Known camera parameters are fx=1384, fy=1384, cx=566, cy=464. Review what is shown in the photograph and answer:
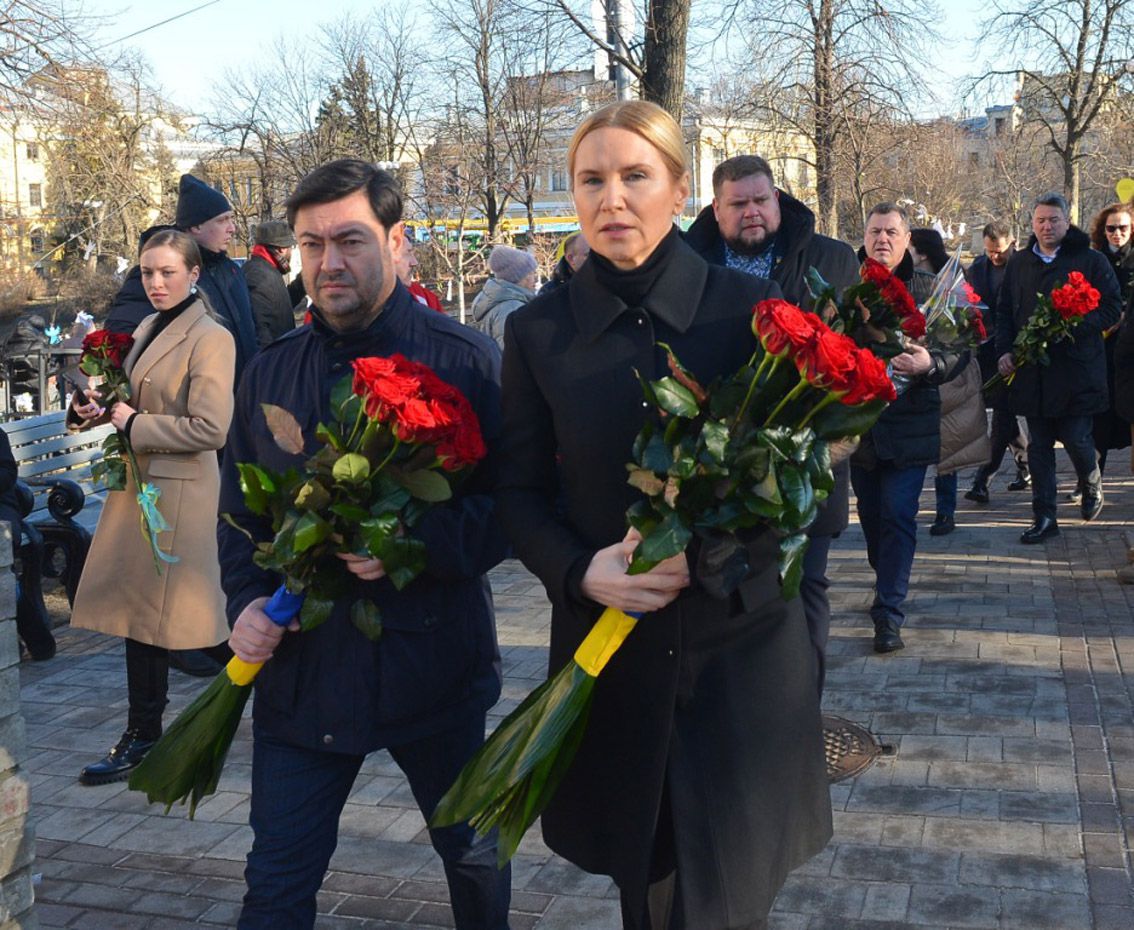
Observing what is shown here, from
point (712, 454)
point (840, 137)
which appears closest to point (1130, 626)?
point (712, 454)

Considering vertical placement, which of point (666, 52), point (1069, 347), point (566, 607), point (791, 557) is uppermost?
point (666, 52)

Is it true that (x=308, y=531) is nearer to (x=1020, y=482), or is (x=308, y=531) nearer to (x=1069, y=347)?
(x=1069, y=347)

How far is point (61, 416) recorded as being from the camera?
897cm

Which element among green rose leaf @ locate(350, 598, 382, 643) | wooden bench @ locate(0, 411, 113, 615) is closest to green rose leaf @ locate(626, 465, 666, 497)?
green rose leaf @ locate(350, 598, 382, 643)

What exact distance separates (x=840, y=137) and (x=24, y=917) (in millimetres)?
19848

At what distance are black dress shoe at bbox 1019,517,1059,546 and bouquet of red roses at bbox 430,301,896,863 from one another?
717 centimetres

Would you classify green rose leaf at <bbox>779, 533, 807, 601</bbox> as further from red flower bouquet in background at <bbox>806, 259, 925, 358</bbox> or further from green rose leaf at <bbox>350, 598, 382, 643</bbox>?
green rose leaf at <bbox>350, 598, 382, 643</bbox>

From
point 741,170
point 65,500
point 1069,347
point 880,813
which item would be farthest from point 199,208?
point 1069,347

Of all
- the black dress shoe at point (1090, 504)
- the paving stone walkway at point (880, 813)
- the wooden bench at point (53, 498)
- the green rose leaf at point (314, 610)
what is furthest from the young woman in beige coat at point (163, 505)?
the black dress shoe at point (1090, 504)

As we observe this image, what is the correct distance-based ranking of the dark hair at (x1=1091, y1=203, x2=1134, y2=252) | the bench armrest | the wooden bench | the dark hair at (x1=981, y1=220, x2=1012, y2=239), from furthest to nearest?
the dark hair at (x1=981, y1=220, x2=1012, y2=239), the dark hair at (x1=1091, y1=203, x2=1134, y2=252), the bench armrest, the wooden bench

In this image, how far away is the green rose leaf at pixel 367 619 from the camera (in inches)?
118

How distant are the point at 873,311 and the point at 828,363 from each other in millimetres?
1077

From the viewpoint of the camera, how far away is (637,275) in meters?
2.82

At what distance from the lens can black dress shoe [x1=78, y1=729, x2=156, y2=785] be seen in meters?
5.44
